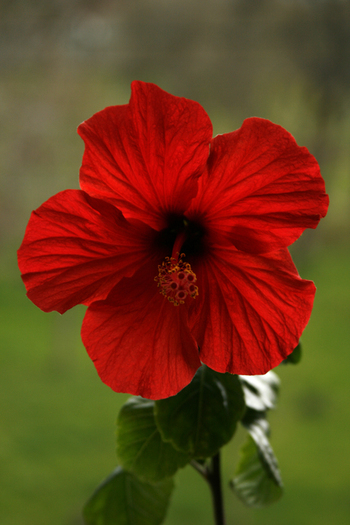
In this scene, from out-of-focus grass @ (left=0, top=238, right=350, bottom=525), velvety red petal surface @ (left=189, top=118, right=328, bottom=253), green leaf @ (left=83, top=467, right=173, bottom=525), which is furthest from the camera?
out-of-focus grass @ (left=0, top=238, right=350, bottom=525)

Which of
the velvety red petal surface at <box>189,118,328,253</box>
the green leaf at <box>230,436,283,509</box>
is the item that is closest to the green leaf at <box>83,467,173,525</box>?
the green leaf at <box>230,436,283,509</box>

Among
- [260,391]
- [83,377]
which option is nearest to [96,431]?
[83,377]

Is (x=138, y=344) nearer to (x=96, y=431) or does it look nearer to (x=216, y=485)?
(x=216, y=485)

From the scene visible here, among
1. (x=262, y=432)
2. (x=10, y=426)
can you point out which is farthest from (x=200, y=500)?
(x=262, y=432)

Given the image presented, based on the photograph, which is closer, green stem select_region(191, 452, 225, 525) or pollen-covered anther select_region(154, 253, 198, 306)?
pollen-covered anther select_region(154, 253, 198, 306)

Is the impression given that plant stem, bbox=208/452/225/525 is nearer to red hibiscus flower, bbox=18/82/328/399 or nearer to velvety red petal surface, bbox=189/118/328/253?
red hibiscus flower, bbox=18/82/328/399

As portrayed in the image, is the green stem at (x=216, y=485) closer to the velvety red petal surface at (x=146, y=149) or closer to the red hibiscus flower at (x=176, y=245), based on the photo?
the red hibiscus flower at (x=176, y=245)

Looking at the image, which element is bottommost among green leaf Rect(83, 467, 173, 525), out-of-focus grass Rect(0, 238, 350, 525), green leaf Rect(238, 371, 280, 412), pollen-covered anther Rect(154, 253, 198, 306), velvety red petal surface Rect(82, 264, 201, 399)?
out-of-focus grass Rect(0, 238, 350, 525)

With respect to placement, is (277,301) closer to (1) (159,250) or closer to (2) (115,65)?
(1) (159,250)
